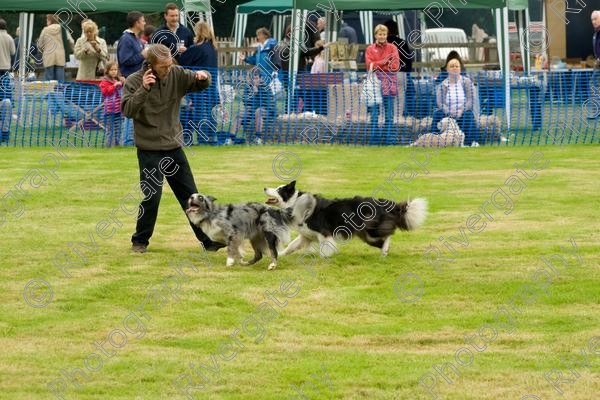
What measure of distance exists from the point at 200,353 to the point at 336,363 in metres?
0.90

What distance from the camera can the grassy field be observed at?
7.50 m

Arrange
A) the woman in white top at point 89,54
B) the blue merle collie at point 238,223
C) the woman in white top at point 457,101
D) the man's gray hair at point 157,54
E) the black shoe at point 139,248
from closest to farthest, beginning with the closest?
the blue merle collie at point 238,223 < the man's gray hair at point 157,54 < the black shoe at point 139,248 < the woman in white top at point 457,101 < the woman in white top at point 89,54

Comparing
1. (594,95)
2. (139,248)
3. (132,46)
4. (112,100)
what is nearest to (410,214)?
(139,248)

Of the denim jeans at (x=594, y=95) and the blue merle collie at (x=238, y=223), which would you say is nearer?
the blue merle collie at (x=238, y=223)

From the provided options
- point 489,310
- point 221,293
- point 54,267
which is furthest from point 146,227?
point 489,310

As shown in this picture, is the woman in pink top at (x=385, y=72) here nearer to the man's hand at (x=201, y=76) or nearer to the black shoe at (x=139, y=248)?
the black shoe at (x=139, y=248)

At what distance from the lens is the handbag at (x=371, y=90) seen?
21.1m

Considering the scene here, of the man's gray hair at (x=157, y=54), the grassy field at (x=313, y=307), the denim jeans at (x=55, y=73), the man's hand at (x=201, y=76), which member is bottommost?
the grassy field at (x=313, y=307)

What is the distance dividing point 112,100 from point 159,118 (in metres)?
9.79

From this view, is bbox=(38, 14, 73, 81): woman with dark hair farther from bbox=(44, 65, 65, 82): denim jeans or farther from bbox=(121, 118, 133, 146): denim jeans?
bbox=(121, 118, 133, 146): denim jeans

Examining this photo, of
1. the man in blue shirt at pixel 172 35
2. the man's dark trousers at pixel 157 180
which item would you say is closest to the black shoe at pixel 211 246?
the man's dark trousers at pixel 157 180

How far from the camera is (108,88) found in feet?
69.9

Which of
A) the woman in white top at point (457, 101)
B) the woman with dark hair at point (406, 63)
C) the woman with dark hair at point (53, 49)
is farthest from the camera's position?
the woman with dark hair at point (53, 49)

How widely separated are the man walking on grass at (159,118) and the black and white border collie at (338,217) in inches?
34.5
